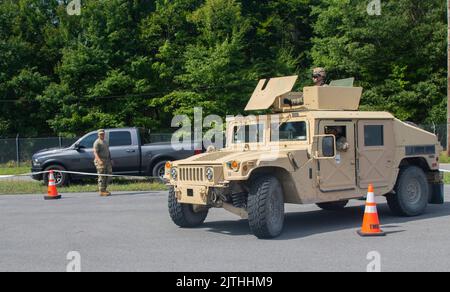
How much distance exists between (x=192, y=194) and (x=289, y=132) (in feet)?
6.82

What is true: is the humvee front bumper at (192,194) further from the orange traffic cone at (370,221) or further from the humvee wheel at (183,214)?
the orange traffic cone at (370,221)

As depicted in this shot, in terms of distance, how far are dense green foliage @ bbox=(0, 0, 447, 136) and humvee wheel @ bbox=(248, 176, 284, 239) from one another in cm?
2558

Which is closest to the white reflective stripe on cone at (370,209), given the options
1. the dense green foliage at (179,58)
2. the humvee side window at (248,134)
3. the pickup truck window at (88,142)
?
the humvee side window at (248,134)

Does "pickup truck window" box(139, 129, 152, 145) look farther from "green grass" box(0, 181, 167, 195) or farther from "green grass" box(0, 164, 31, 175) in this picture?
"green grass" box(0, 164, 31, 175)

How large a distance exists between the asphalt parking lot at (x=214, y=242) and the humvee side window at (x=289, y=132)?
155 centimetres

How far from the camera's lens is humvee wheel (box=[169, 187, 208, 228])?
10.2m

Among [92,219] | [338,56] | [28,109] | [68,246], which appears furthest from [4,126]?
[68,246]

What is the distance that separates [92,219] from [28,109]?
26.9 m

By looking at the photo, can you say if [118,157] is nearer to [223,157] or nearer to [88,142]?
[88,142]

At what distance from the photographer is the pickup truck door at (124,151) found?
19.5 m

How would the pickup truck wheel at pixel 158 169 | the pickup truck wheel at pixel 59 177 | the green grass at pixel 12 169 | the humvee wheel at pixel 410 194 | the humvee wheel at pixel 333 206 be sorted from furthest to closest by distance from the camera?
the green grass at pixel 12 169 → the pickup truck wheel at pixel 158 169 → the pickup truck wheel at pixel 59 177 → the humvee wheel at pixel 333 206 → the humvee wheel at pixel 410 194

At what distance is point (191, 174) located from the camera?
955 cm

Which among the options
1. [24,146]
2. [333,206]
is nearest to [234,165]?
[333,206]

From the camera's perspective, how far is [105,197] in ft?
52.3
